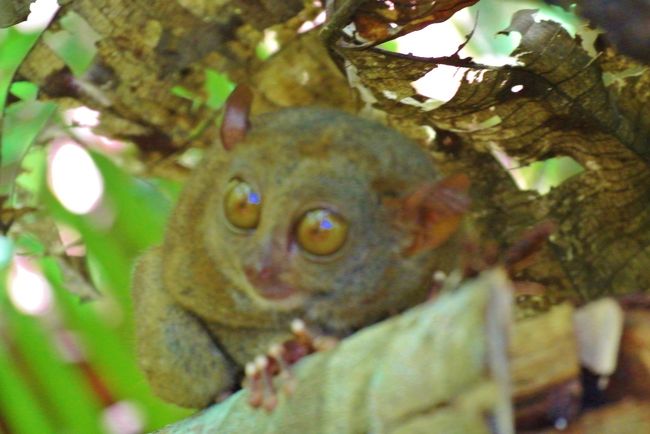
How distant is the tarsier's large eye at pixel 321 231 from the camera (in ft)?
8.09

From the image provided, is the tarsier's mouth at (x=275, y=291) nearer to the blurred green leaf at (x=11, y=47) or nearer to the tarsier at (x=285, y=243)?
the tarsier at (x=285, y=243)

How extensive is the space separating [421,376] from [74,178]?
2.69m

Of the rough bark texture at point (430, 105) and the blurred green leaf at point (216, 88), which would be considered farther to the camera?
the blurred green leaf at point (216, 88)

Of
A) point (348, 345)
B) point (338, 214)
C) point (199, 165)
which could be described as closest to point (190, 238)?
point (199, 165)

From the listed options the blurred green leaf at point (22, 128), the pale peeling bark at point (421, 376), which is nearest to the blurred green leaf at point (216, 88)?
the blurred green leaf at point (22, 128)

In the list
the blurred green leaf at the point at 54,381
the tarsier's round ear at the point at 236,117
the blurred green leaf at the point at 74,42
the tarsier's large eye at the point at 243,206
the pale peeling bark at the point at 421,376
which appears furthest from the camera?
the blurred green leaf at the point at 54,381

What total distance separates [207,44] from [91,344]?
1.20m

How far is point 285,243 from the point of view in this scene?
246cm

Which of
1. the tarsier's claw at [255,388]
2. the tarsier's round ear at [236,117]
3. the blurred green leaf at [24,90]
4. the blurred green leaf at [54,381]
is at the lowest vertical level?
the blurred green leaf at [54,381]

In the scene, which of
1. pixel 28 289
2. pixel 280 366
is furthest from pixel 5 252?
pixel 280 366

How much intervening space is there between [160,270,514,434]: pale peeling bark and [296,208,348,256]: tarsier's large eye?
503 mm

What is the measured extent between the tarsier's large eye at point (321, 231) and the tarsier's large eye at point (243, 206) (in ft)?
0.46

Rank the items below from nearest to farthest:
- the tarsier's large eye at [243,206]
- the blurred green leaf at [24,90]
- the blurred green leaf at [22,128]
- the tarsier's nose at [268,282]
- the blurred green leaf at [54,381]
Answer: the tarsier's nose at [268,282] < the tarsier's large eye at [243,206] < the blurred green leaf at [24,90] < the blurred green leaf at [22,128] < the blurred green leaf at [54,381]

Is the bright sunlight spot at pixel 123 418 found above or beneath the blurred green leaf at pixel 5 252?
beneath
